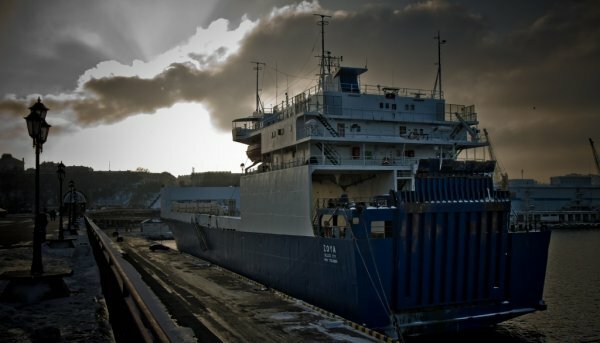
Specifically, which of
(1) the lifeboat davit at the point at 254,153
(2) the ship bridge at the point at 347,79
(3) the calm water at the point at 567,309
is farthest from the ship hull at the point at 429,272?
(1) the lifeboat davit at the point at 254,153

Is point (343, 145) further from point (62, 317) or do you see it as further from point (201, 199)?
point (201, 199)

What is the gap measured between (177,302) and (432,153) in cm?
1387

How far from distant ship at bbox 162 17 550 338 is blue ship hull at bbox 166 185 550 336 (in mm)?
39

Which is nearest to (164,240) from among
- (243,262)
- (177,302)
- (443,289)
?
(243,262)

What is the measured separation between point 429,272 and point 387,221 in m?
2.45

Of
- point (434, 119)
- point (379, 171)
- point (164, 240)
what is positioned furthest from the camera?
point (164, 240)

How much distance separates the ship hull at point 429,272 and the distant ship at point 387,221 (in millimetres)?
38

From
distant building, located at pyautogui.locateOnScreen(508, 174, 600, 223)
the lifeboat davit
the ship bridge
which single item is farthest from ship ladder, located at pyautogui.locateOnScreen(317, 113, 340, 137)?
distant building, located at pyautogui.locateOnScreen(508, 174, 600, 223)

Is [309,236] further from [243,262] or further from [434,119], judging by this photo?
[434,119]

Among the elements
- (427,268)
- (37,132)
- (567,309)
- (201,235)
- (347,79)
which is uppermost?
(347,79)

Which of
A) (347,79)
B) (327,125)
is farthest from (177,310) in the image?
(347,79)

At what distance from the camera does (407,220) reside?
1592 cm

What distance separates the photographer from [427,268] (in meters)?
16.3

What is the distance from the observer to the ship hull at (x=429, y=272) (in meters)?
15.4
